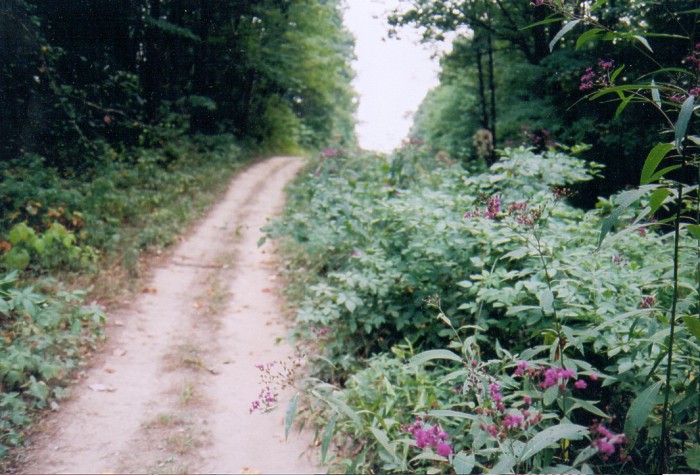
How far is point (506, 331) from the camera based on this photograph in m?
3.56

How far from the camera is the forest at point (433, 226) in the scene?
1781 millimetres

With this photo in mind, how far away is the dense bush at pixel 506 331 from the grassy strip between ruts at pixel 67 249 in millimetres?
2218

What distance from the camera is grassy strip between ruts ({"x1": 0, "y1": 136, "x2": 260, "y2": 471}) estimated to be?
3848mm

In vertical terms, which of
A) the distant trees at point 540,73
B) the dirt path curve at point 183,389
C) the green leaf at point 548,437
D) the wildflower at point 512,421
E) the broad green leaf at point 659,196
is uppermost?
the distant trees at point 540,73

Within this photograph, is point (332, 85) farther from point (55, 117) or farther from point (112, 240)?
point (112, 240)

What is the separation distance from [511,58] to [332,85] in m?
11.5

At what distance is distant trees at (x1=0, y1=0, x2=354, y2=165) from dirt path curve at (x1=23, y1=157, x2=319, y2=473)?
4.03 metres

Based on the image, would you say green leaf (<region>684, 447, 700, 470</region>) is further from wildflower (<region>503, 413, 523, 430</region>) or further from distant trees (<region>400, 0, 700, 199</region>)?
distant trees (<region>400, 0, 700, 199</region>)

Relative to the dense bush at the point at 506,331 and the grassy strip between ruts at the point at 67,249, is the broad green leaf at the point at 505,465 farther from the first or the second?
the grassy strip between ruts at the point at 67,249

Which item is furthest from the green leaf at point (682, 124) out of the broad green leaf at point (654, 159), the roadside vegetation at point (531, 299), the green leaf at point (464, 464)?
the green leaf at point (464, 464)

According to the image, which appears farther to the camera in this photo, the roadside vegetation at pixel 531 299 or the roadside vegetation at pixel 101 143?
the roadside vegetation at pixel 101 143

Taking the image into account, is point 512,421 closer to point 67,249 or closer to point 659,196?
point 659,196

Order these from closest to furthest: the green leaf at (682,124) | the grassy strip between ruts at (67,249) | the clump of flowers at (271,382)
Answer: the green leaf at (682,124), the clump of flowers at (271,382), the grassy strip between ruts at (67,249)

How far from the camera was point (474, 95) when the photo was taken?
51.2 feet
